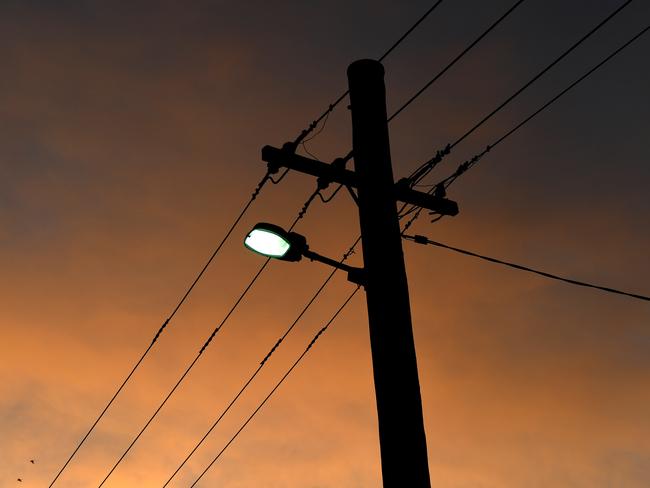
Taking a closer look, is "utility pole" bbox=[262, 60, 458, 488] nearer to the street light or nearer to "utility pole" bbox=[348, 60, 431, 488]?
"utility pole" bbox=[348, 60, 431, 488]

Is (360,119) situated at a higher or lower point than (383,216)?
higher

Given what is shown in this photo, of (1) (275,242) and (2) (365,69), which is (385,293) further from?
(2) (365,69)

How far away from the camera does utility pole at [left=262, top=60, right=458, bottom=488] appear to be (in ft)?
16.7

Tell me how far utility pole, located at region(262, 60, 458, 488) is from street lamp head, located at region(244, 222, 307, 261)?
57 centimetres

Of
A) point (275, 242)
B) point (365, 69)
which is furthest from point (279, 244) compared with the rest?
point (365, 69)

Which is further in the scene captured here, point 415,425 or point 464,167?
point 464,167

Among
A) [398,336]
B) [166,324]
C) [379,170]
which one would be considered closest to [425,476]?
[398,336]

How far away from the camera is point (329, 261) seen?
6.29 metres

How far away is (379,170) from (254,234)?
1245 millimetres

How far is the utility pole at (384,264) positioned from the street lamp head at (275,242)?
57 cm

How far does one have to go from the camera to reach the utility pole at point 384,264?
5090 mm

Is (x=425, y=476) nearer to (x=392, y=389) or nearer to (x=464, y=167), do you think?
(x=392, y=389)

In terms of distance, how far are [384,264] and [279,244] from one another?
36.7 inches

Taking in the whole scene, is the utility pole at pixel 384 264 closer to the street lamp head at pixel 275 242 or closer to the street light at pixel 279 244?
the street light at pixel 279 244
